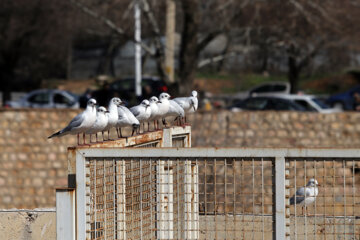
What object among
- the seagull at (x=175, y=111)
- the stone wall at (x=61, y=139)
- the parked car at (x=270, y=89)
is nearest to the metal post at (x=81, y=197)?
the seagull at (x=175, y=111)

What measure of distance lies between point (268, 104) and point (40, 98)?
10.4 metres

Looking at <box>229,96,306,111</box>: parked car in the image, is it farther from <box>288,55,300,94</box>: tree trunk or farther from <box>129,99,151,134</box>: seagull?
<box>129,99,151,134</box>: seagull

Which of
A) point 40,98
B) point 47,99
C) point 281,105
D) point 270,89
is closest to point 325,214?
point 281,105

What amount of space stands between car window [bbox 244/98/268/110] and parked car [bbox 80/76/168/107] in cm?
267

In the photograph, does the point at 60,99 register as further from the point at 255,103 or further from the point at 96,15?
the point at 255,103

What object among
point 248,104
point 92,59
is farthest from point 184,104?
point 92,59

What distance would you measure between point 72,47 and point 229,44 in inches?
950

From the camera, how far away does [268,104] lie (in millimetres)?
26297

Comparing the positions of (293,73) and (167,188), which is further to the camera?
(293,73)

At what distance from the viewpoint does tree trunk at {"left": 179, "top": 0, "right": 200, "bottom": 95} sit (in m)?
22.0

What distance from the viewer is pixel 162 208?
5418mm

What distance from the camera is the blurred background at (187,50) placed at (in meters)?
24.6

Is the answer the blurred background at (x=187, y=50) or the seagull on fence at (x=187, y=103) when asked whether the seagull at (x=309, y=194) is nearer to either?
the seagull on fence at (x=187, y=103)

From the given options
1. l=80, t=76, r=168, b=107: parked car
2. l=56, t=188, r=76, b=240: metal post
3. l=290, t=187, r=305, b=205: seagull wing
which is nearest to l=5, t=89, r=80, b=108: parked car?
l=80, t=76, r=168, b=107: parked car
